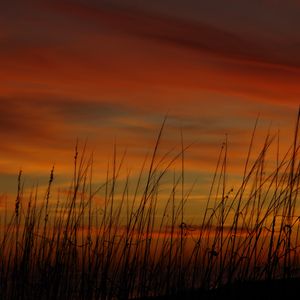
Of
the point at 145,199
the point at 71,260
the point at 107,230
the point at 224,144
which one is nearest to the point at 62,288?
the point at 71,260

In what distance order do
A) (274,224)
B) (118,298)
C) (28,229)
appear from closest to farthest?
(274,224) < (118,298) < (28,229)

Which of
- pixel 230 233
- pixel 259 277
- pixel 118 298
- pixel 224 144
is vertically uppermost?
pixel 224 144

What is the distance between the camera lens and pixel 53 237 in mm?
3781

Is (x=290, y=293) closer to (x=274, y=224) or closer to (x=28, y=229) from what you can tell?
(x=274, y=224)

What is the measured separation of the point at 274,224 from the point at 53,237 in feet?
4.54

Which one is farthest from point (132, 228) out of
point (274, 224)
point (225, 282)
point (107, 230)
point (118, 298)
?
point (274, 224)

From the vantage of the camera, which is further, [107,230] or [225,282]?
[107,230]

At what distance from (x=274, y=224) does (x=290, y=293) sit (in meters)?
0.43

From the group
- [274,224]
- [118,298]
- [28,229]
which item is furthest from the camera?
[28,229]

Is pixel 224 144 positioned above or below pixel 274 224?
above

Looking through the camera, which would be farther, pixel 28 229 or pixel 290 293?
pixel 28 229

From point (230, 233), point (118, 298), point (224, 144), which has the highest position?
point (224, 144)

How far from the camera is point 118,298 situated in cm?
359

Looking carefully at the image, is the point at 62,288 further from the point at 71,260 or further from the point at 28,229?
the point at 28,229
